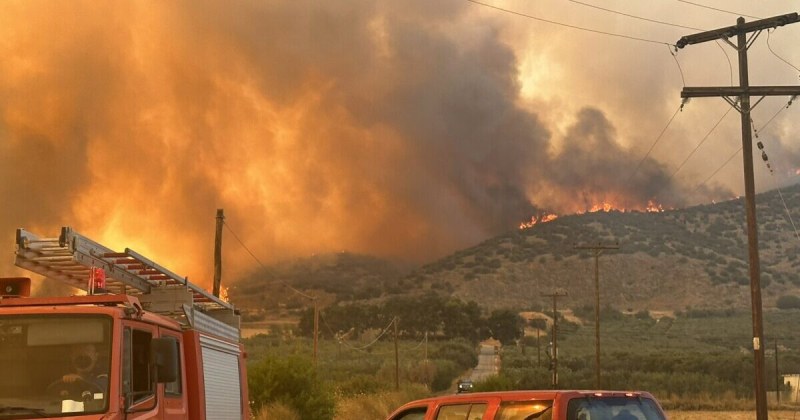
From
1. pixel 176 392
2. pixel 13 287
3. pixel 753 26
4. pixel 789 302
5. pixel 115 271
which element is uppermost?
pixel 753 26

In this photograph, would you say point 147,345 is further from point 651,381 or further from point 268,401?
point 651,381

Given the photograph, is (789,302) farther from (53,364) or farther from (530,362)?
(53,364)

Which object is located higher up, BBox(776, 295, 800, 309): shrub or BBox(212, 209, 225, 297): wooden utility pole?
BBox(776, 295, 800, 309): shrub

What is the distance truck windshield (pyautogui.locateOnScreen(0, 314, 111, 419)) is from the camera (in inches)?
333

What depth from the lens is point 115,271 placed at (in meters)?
11.2

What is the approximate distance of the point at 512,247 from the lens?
183125 millimetres

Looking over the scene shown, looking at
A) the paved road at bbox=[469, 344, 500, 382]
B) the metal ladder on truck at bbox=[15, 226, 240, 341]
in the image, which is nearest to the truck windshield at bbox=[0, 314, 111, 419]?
the metal ladder on truck at bbox=[15, 226, 240, 341]

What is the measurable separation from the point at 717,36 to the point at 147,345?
24351mm

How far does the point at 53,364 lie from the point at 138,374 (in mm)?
739

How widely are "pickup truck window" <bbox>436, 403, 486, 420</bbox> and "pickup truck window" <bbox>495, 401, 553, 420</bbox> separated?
33 centimetres

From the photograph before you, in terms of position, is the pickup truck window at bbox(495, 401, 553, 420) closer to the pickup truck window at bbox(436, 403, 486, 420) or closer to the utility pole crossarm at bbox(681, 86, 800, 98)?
the pickup truck window at bbox(436, 403, 486, 420)

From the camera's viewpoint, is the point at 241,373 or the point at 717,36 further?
the point at 717,36

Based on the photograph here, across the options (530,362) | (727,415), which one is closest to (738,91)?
(727,415)

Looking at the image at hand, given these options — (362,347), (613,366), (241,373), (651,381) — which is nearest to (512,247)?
(362,347)
